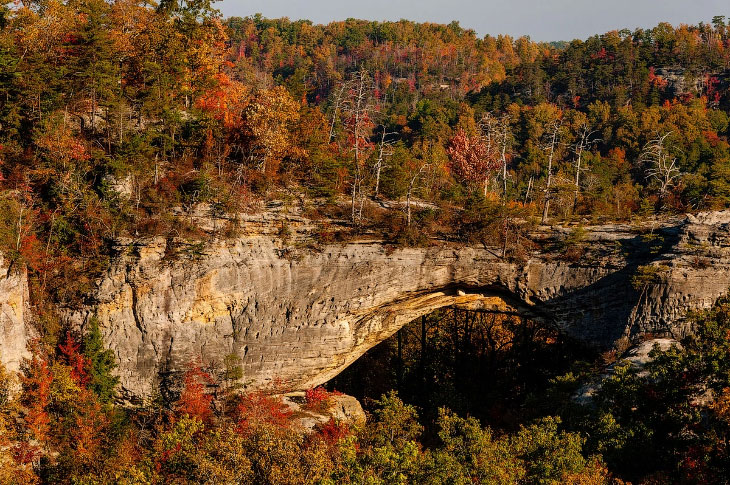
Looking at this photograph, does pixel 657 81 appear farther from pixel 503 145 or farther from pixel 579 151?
pixel 579 151

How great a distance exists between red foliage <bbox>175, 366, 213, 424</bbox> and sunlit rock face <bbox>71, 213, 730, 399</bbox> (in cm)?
61

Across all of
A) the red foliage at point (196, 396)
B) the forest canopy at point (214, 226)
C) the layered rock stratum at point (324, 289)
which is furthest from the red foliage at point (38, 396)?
the red foliage at point (196, 396)

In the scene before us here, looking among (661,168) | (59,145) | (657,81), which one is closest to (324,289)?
(59,145)

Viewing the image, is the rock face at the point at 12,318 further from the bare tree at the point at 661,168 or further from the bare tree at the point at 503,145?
the bare tree at the point at 661,168

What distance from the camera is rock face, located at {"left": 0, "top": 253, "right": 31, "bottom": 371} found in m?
22.7

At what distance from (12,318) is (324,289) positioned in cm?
1200

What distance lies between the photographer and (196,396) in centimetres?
2509

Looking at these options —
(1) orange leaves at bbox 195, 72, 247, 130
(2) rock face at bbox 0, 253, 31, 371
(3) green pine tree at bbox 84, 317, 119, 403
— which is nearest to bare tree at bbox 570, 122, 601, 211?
(1) orange leaves at bbox 195, 72, 247, 130

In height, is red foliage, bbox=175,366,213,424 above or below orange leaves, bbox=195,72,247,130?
below

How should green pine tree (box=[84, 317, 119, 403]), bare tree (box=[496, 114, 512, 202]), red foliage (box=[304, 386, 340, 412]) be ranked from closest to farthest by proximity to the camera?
green pine tree (box=[84, 317, 119, 403]) < red foliage (box=[304, 386, 340, 412]) < bare tree (box=[496, 114, 512, 202])

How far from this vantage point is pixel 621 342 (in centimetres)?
2466

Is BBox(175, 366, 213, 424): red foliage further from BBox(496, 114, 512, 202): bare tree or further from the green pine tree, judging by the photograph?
BBox(496, 114, 512, 202): bare tree

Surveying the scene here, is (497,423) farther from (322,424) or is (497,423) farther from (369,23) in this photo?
(369,23)

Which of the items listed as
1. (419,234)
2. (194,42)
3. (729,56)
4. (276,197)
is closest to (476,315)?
(419,234)
